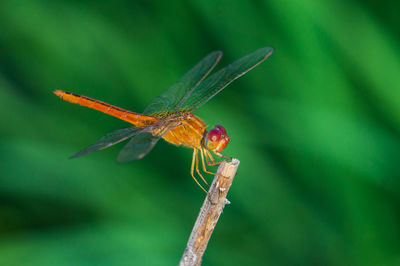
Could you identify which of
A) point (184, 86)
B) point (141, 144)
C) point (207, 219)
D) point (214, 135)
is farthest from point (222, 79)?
point (207, 219)

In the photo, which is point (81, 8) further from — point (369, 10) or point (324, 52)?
point (369, 10)

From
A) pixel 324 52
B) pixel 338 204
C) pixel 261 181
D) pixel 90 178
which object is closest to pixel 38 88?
pixel 90 178

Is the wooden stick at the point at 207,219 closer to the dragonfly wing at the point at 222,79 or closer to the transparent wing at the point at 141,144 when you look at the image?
the transparent wing at the point at 141,144

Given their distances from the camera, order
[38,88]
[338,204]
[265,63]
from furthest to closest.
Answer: [38,88] → [265,63] → [338,204]

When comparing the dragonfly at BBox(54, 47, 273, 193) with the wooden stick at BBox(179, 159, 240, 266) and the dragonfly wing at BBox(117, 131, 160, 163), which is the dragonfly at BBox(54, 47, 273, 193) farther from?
the wooden stick at BBox(179, 159, 240, 266)

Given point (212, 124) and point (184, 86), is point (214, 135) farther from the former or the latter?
point (212, 124)

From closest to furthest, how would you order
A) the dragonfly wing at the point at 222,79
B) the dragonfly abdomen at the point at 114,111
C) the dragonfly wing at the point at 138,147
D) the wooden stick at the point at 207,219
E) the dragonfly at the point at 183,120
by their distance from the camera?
the wooden stick at the point at 207,219 < the dragonfly wing at the point at 138,147 < the dragonfly at the point at 183,120 < the dragonfly wing at the point at 222,79 < the dragonfly abdomen at the point at 114,111

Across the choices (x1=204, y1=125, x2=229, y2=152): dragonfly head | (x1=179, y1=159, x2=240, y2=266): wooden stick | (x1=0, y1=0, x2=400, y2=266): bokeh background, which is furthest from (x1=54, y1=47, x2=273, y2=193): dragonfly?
(x1=0, y1=0, x2=400, y2=266): bokeh background

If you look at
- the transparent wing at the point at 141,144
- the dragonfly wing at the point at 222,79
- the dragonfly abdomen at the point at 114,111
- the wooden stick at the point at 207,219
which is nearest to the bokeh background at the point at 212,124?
the dragonfly wing at the point at 222,79
